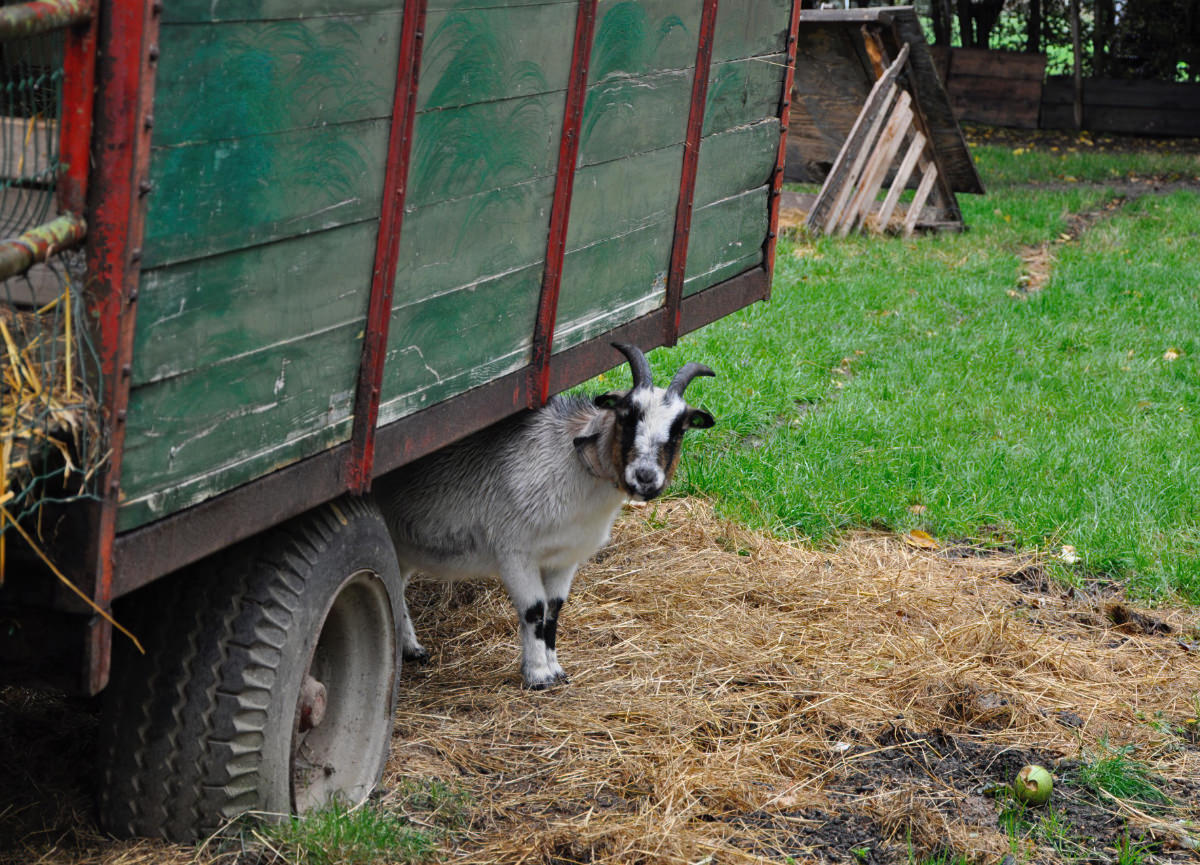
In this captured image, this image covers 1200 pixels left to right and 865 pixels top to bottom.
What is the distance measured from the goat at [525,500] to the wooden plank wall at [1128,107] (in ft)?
58.4

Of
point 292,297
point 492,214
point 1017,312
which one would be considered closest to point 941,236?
point 1017,312

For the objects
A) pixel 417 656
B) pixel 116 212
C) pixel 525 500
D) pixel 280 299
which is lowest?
pixel 417 656

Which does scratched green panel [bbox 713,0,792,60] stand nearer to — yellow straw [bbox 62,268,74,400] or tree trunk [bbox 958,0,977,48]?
yellow straw [bbox 62,268,74,400]

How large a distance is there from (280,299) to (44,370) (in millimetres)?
549

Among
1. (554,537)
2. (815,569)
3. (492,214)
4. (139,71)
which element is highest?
(139,71)

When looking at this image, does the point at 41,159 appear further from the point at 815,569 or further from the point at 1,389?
the point at 815,569

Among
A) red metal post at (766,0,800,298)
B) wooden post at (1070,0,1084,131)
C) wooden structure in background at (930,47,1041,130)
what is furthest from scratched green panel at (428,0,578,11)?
wooden post at (1070,0,1084,131)

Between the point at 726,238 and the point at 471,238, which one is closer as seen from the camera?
the point at 471,238

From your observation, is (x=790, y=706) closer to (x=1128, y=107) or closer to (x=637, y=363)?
(x=637, y=363)

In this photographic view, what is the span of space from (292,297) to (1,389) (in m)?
0.65

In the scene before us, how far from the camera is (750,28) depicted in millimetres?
4895

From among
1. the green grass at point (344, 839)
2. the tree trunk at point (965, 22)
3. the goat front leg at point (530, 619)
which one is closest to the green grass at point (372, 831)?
the green grass at point (344, 839)

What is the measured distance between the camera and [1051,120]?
809 inches

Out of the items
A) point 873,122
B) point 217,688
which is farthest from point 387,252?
point 873,122
